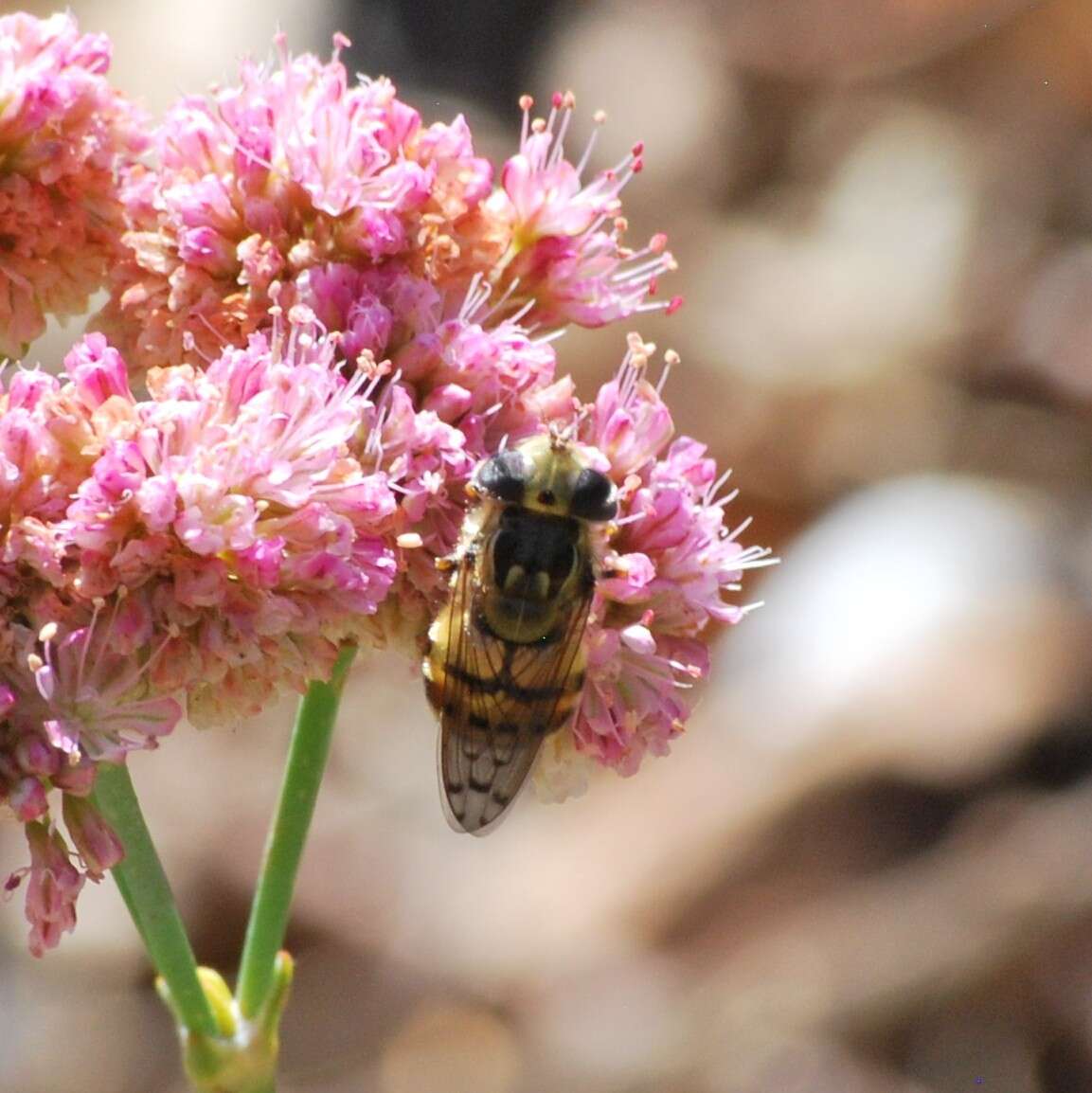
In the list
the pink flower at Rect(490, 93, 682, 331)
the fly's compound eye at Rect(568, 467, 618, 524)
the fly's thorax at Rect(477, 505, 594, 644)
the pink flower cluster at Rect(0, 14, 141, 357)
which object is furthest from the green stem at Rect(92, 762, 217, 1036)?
the pink flower at Rect(490, 93, 682, 331)

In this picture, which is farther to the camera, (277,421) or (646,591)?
(646,591)

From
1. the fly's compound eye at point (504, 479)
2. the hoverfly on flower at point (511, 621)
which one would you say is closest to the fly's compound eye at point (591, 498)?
the hoverfly on flower at point (511, 621)

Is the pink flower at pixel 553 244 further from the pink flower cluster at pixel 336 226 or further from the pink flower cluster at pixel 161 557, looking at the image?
the pink flower cluster at pixel 161 557

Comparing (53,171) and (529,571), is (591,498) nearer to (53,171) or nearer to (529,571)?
(529,571)

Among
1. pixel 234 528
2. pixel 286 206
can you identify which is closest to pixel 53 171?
pixel 286 206

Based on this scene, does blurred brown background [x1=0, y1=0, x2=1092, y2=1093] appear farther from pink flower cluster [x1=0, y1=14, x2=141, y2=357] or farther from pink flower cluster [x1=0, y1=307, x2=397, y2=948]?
pink flower cluster [x1=0, y1=307, x2=397, y2=948]

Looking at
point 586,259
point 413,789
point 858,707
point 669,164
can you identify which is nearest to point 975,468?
point 858,707

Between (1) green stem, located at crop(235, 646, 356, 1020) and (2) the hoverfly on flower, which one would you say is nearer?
(2) the hoverfly on flower
